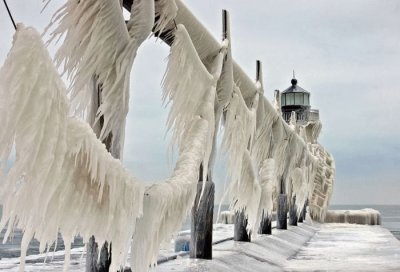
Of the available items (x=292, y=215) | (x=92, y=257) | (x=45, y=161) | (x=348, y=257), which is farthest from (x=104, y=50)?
(x=292, y=215)

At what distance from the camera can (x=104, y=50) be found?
5.05 metres

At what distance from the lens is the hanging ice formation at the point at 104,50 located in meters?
4.71

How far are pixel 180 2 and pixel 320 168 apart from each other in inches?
1044

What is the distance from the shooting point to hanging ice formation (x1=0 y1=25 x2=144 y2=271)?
2.76 m

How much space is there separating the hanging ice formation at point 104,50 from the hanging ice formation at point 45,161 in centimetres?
154

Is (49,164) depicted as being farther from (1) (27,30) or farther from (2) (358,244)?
(2) (358,244)

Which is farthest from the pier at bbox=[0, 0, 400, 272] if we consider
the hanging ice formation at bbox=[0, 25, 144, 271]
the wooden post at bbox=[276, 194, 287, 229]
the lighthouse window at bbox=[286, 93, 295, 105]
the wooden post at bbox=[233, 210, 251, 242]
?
the lighthouse window at bbox=[286, 93, 295, 105]

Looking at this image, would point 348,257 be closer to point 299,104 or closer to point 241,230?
point 241,230

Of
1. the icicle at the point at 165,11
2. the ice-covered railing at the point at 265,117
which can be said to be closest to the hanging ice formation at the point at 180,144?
the icicle at the point at 165,11

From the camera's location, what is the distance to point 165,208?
14.0ft

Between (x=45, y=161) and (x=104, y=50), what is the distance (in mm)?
2354

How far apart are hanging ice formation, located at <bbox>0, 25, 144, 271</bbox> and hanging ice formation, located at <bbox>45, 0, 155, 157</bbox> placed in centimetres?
154

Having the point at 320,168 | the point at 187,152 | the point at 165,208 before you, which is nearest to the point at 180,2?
the point at 187,152

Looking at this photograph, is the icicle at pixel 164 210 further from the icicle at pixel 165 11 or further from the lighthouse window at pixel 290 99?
the lighthouse window at pixel 290 99
